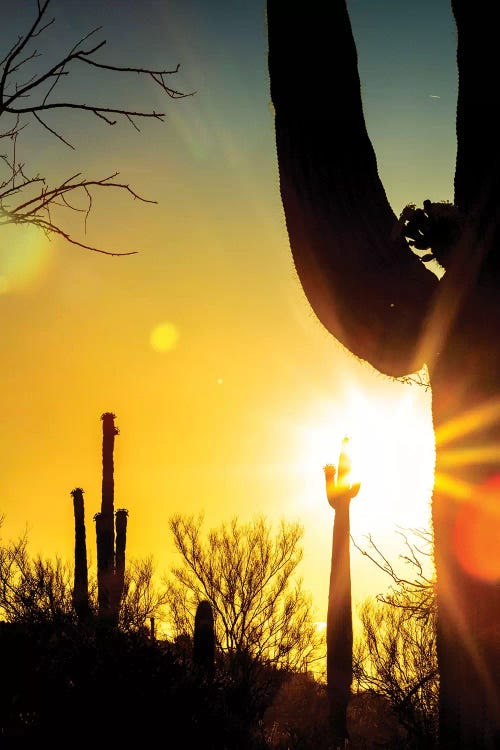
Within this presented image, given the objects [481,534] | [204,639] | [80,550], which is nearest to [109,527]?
[80,550]

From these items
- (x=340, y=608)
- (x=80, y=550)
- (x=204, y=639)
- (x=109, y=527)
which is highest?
(x=109, y=527)

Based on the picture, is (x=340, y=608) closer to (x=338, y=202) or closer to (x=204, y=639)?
(x=204, y=639)

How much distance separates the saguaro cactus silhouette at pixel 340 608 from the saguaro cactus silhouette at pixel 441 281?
11.2 m

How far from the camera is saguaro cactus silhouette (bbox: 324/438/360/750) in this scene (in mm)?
14625

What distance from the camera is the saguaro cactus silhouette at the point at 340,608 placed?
14625mm

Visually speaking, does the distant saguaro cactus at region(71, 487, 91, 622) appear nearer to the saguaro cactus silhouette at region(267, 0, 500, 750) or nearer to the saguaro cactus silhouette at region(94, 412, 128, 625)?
the saguaro cactus silhouette at region(94, 412, 128, 625)

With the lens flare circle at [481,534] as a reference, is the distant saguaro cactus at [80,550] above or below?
above

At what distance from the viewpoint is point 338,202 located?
385cm

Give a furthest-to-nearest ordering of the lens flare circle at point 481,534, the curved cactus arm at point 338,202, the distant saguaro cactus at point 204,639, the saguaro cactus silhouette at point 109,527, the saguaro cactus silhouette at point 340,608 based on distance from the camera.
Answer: the saguaro cactus silhouette at point 109,527, the saguaro cactus silhouette at point 340,608, the distant saguaro cactus at point 204,639, the curved cactus arm at point 338,202, the lens flare circle at point 481,534

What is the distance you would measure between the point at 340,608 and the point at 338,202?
12.5 metres

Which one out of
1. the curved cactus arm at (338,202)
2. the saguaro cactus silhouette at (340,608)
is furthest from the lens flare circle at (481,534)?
the saguaro cactus silhouette at (340,608)

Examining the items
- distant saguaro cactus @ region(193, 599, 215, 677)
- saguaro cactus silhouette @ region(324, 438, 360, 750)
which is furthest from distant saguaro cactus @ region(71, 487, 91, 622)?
saguaro cactus silhouette @ region(324, 438, 360, 750)

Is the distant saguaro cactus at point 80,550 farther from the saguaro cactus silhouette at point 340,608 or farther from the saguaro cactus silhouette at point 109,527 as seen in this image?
the saguaro cactus silhouette at point 340,608

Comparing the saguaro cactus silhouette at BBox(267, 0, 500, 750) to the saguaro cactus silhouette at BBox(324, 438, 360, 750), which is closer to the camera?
the saguaro cactus silhouette at BBox(267, 0, 500, 750)
